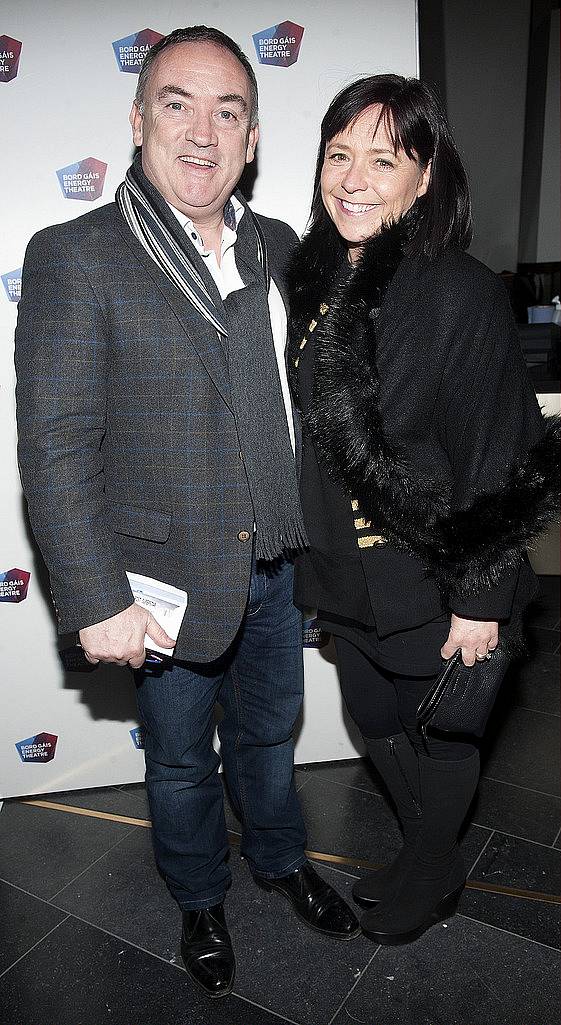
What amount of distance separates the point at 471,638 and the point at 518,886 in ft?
2.89

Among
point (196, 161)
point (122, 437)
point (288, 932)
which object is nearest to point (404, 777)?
point (288, 932)

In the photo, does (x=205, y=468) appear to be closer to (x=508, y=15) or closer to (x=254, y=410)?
(x=254, y=410)

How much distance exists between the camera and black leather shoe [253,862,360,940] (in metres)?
1.83

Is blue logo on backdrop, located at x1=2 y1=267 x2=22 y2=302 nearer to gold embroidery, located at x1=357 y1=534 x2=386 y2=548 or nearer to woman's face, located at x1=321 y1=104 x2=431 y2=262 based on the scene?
woman's face, located at x1=321 y1=104 x2=431 y2=262

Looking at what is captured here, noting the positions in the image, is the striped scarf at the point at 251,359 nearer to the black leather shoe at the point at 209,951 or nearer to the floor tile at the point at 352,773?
the black leather shoe at the point at 209,951

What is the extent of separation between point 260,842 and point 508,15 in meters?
4.92

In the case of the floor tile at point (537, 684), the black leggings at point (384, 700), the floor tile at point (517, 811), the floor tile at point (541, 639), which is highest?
the black leggings at point (384, 700)

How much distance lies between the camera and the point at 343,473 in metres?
1.48

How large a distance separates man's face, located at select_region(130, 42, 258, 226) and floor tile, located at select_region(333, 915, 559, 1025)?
5.43 ft

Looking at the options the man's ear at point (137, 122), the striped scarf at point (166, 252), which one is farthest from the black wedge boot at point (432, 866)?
the man's ear at point (137, 122)

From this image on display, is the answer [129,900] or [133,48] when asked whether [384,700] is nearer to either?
[129,900]

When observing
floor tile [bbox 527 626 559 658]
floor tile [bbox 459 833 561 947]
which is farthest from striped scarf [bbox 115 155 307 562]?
floor tile [bbox 527 626 559 658]

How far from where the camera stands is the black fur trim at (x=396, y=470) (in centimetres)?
140

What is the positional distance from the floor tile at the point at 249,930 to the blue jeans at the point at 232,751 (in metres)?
0.11
